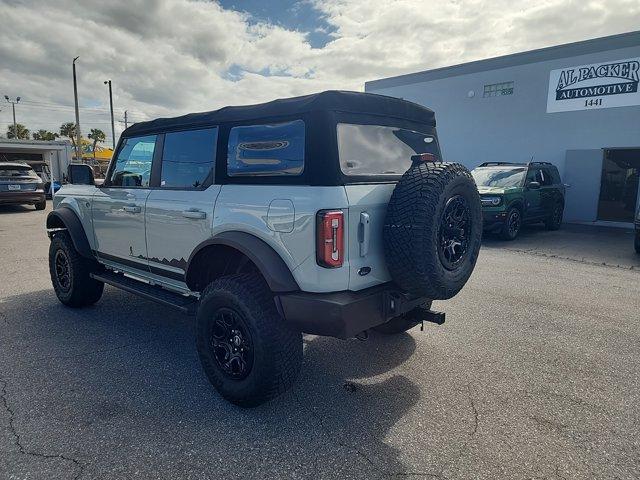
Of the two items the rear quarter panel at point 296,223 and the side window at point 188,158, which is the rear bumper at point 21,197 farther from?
the rear quarter panel at point 296,223

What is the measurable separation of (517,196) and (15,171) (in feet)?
52.0

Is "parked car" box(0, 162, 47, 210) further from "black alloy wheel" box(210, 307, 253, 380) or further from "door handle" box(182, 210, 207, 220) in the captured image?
"black alloy wheel" box(210, 307, 253, 380)

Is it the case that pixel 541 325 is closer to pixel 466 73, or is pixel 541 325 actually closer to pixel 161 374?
pixel 161 374

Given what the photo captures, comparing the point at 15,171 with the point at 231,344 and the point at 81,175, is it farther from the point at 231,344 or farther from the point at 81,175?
the point at 231,344

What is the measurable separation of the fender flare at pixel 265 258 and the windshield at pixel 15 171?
49.5 ft

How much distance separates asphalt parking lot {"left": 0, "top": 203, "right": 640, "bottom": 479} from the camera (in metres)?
2.35

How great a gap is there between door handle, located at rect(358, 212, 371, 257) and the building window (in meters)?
13.8

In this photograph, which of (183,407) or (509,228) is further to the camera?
(509,228)

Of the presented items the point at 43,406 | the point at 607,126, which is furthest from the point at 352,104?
the point at 607,126

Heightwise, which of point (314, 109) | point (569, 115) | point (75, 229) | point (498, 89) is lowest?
point (75, 229)

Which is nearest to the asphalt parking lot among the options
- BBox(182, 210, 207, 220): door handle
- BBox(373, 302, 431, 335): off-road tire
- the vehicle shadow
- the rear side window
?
the vehicle shadow

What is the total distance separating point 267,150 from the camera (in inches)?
116

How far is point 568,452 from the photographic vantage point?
7.98ft

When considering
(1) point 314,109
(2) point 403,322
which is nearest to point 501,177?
(2) point 403,322
